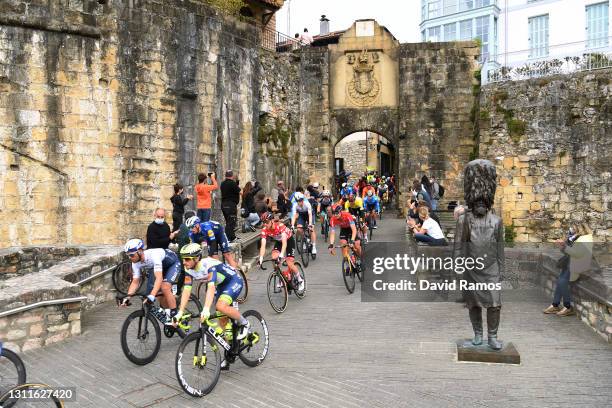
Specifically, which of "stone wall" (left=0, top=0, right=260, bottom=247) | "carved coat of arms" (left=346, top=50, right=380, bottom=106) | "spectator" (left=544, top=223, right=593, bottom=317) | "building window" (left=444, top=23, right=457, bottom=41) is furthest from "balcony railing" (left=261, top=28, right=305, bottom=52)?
"spectator" (left=544, top=223, right=593, bottom=317)

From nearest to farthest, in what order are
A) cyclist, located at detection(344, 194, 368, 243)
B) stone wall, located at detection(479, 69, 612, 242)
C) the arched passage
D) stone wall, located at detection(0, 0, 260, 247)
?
1. stone wall, located at detection(0, 0, 260, 247)
2. cyclist, located at detection(344, 194, 368, 243)
3. stone wall, located at detection(479, 69, 612, 242)
4. the arched passage

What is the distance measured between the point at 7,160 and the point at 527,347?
1028cm

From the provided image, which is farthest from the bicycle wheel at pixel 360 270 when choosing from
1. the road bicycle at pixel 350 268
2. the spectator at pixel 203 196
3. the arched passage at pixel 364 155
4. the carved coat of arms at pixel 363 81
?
the arched passage at pixel 364 155

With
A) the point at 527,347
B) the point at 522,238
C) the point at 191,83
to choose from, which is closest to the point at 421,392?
the point at 527,347

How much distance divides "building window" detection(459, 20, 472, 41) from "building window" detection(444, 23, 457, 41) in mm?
401

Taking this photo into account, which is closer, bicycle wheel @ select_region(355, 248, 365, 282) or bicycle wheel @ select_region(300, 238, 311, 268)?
bicycle wheel @ select_region(355, 248, 365, 282)

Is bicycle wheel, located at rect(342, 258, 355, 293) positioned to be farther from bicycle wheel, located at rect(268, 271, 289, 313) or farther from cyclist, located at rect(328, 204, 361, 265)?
bicycle wheel, located at rect(268, 271, 289, 313)

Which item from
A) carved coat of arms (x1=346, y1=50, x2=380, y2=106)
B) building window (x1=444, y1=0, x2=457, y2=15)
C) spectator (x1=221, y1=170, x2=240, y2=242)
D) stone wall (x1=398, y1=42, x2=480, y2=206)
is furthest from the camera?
building window (x1=444, y1=0, x2=457, y2=15)

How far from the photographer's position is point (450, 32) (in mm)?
31312

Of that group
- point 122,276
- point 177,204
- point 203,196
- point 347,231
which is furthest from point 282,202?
point 122,276

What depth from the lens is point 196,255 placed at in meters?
5.82

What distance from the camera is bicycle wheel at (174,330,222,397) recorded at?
5.16 m

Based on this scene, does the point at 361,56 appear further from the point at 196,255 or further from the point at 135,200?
the point at 196,255

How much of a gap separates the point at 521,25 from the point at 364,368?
2746 centimetres
